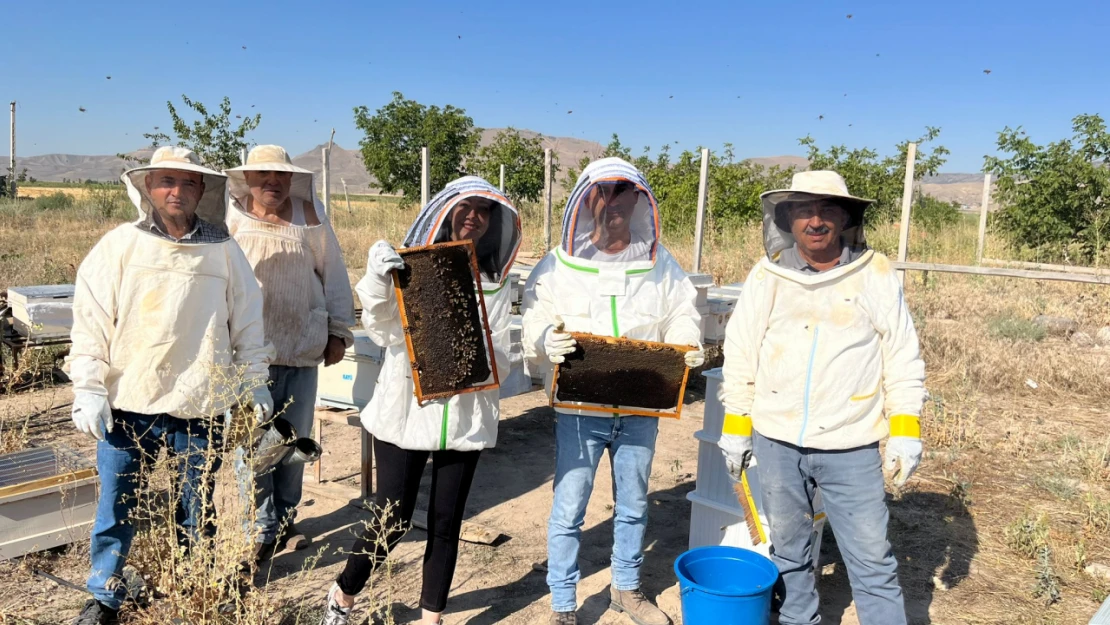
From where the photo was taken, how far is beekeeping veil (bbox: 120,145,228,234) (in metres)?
2.84

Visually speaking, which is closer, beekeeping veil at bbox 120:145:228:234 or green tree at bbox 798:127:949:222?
beekeeping veil at bbox 120:145:228:234

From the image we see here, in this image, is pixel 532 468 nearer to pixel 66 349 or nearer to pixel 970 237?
pixel 66 349

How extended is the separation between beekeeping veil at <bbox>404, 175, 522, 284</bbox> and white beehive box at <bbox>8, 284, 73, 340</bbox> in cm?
469

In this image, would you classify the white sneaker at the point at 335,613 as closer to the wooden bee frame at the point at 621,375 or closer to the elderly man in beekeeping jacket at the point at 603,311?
→ the elderly man in beekeeping jacket at the point at 603,311

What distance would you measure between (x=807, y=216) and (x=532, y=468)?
3.48 m

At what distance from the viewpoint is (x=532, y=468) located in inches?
222

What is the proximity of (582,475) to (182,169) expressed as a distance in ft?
6.87

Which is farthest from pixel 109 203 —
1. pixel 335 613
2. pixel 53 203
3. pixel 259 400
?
pixel 335 613

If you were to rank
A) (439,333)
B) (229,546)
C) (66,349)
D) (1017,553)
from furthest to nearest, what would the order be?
(66,349) < (1017,553) < (439,333) < (229,546)

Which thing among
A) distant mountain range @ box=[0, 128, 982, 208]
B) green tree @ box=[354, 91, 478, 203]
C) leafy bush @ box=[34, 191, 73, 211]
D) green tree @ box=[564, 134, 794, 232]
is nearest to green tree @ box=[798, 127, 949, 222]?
green tree @ box=[564, 134, 794, 232]

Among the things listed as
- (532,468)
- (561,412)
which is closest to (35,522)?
(561,412)

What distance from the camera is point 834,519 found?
2.85m

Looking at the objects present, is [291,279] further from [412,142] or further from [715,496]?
[412,142]

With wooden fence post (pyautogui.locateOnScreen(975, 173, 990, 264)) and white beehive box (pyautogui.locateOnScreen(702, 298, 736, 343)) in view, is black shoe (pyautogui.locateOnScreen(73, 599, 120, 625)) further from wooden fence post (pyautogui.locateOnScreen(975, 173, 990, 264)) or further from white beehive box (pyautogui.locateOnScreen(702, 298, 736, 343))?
wooden fence post (pyautogui.locateOnScreen(975, 173, 990, 264))
